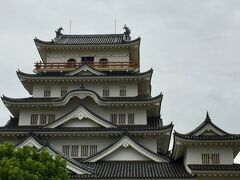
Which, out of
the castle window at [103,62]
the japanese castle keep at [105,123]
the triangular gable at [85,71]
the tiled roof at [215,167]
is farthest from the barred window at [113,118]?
the tiled roof at [215,167]

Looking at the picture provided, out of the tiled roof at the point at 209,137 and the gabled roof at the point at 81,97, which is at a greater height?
the gabled roof at the point at 81,97

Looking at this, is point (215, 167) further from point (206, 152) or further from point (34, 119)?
point (34, 119)

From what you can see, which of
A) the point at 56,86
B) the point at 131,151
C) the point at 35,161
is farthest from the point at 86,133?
the point at 35,161

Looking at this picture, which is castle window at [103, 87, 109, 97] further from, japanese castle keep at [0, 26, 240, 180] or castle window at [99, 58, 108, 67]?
castle window at [99, 58, 108, 67]

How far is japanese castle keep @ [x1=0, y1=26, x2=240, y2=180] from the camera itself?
82.7 feet

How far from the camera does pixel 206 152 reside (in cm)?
2577

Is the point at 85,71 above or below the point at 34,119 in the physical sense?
above

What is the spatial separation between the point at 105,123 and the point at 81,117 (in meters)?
1.97

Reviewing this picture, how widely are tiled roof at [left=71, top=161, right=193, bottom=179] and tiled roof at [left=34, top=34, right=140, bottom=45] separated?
42.7 ft

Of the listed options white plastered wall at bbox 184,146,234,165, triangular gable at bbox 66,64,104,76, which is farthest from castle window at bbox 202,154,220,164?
triangular gable at bbox 66,64,104,76

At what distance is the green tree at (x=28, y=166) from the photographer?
15.6 metres

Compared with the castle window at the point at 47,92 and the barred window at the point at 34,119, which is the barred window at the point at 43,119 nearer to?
the barred window at the point at 34,119

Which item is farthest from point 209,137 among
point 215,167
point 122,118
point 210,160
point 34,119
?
point 34,119

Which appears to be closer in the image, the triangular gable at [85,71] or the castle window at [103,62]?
the triangular gable at [85,71]
